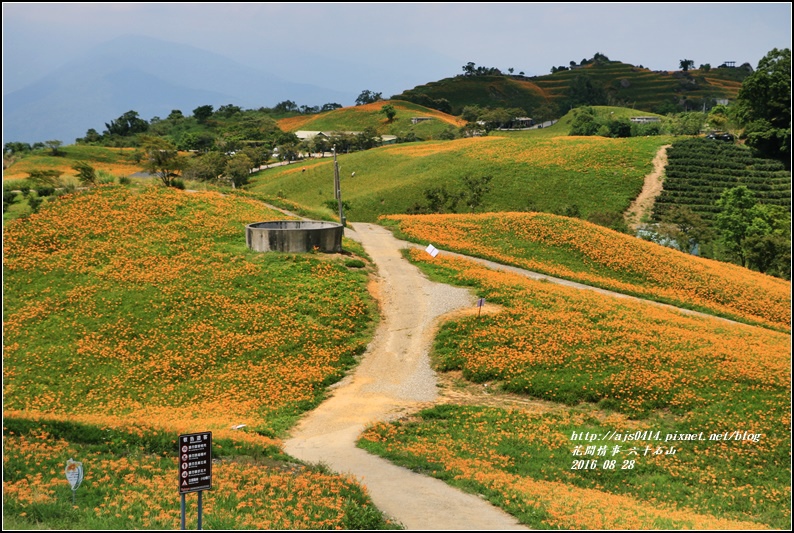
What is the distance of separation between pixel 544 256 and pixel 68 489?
38.4m

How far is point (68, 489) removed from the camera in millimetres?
16219

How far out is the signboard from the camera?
45.1 feet

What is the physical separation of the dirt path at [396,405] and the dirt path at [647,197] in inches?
1627

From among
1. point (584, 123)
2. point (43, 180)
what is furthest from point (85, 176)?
point (584, 123)

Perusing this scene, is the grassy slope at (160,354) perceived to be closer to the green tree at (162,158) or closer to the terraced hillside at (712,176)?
the green tree at (162,158)

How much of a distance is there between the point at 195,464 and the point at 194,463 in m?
0.03

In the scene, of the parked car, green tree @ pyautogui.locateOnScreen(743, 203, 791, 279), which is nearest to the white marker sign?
green tree @ pyautogui.locateOnScreen(743, 203, 791, 279)

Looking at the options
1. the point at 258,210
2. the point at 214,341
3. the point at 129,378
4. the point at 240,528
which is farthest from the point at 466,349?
the point at 258,210

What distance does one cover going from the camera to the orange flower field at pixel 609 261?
4338 centimetres

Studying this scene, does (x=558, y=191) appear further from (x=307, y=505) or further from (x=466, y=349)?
(x=307, y=505)

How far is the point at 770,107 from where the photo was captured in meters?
96.0

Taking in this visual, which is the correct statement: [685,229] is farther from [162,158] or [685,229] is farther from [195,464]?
[195,464]

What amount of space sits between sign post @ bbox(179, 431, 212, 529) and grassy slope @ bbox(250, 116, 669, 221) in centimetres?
6802

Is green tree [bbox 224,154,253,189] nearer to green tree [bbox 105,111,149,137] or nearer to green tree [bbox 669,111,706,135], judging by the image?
green tree [bbox 105,111,149,137]
